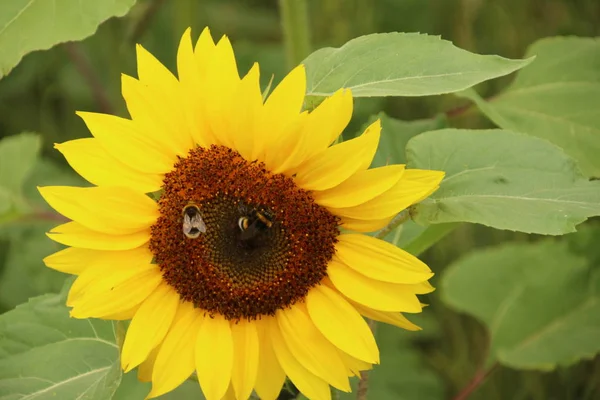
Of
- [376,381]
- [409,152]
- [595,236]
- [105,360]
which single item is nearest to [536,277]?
[595,236]

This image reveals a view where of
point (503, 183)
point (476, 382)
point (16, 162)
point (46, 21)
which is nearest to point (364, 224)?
point (503, 183)

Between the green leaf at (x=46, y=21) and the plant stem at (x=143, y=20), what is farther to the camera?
the plant stem at (x=143, y=20)

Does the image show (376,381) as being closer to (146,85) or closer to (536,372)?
(536,372)

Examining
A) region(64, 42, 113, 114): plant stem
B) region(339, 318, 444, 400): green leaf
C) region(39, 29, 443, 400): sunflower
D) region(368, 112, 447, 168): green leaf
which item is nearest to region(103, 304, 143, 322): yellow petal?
region(39, 29, 443, 400): sunflower

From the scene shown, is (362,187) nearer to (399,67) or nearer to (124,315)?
(399,67)

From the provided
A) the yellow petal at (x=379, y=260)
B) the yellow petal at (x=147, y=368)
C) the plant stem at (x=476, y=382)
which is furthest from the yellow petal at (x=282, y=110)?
the plant stem at (x=476, y=382)

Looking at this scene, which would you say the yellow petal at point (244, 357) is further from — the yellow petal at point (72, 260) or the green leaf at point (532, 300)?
the green leaf at point (532, 300)
